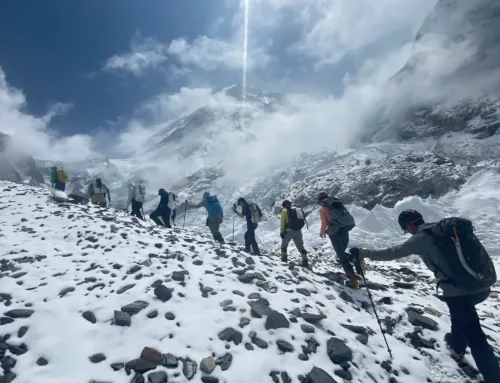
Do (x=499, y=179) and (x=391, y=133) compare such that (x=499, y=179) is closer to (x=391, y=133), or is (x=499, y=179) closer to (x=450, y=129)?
(x=450, y=129)

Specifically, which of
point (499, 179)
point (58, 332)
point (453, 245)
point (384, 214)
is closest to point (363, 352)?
point (453, 245)

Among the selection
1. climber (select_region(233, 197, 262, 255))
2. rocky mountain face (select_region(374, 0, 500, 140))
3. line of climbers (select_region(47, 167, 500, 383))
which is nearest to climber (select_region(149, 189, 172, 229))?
climber (select_region(233, 197, 262, 255))

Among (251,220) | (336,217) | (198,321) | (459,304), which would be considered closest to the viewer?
(459,304)

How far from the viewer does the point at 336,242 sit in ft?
31.6

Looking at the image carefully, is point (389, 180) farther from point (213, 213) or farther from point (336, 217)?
point (336, 217)

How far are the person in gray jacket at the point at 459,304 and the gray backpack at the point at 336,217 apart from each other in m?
3.38

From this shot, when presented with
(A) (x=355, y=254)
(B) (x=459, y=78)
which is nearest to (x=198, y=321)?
(A) (x=355, y=254)

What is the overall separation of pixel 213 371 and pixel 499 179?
71.2 m

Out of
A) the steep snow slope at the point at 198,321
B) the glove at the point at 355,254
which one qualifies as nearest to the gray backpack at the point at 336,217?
the steep snow slope at the point at 198,321

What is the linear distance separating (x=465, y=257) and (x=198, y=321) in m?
4.82

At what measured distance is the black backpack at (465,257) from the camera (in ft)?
17.2

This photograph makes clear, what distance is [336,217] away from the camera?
9.52 meters

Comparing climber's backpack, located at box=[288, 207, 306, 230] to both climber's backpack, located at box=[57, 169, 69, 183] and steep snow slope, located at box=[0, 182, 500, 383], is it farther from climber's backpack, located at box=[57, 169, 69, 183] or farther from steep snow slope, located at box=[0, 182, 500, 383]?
climber's backpack, located at box=[57, 169, 69, 183]

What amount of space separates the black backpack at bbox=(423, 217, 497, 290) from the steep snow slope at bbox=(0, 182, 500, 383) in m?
1.83
